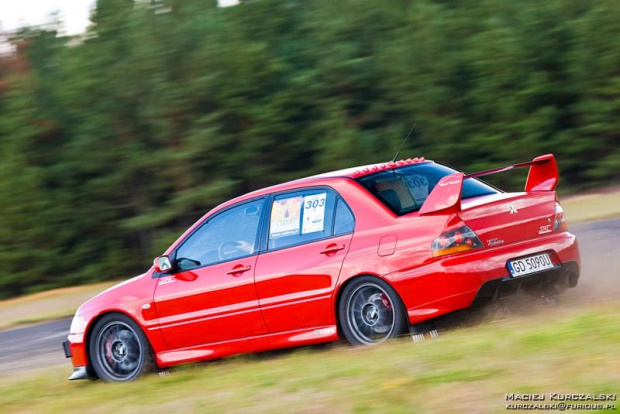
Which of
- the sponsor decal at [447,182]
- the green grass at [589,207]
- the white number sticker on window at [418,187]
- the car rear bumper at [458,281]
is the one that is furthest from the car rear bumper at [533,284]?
the green grass at [589,207]

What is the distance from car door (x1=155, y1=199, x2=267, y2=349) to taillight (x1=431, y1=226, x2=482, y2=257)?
186 cm

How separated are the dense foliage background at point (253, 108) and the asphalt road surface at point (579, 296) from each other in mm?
11977

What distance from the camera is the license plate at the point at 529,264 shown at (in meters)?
7.63

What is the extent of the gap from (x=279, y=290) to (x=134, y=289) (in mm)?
1722

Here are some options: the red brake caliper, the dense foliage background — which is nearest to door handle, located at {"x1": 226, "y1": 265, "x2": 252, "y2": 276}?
the red brake caliper

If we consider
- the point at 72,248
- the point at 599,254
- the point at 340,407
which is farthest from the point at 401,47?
the point at 340,407

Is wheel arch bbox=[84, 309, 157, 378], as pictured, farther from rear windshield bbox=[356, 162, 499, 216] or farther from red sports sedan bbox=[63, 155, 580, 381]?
rear windshield bbox=[356, 162, 499, 216]

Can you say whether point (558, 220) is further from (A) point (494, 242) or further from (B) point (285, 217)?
(B) point (285, 217)

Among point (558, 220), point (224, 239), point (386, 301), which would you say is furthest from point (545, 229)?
point (224, 239)

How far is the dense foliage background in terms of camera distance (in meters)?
28.2

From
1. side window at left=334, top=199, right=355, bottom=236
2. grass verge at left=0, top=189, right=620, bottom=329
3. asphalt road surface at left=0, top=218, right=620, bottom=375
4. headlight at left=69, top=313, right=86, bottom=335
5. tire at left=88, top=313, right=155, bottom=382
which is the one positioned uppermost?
side window at left=334, top=199, right=355, bottom=236

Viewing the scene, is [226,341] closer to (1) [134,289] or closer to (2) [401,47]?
(1) [134,289]

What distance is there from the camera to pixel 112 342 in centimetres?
938

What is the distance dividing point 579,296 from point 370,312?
2144mm
